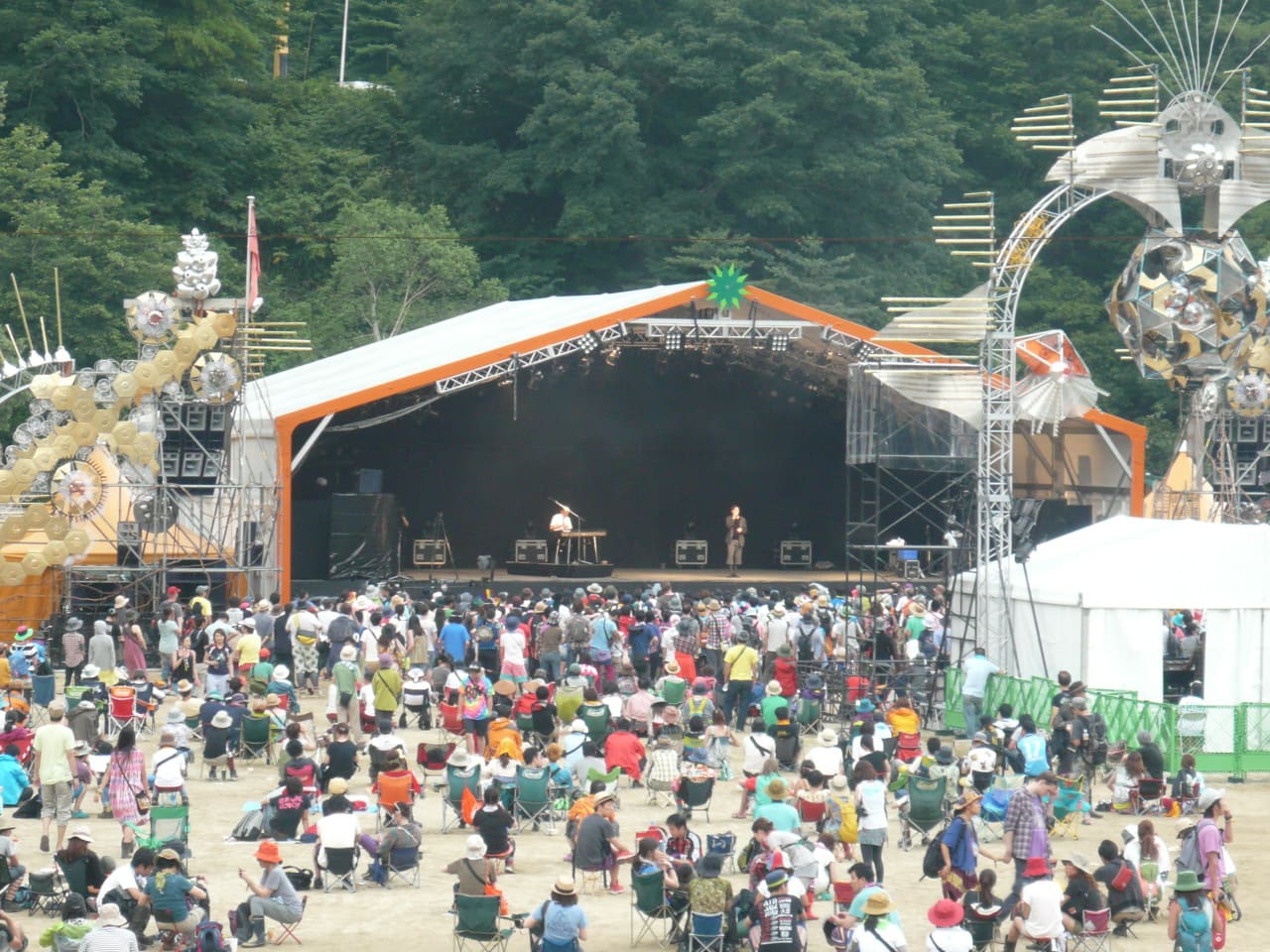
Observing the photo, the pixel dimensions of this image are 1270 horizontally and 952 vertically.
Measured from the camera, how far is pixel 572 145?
54.7 metres

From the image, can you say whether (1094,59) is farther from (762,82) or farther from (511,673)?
(511,673)

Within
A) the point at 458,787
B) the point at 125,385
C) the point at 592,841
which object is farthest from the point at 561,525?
the point at 592,841

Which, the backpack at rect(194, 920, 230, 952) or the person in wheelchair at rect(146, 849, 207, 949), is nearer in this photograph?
the backpack at rect(194, 920, 230, 952)

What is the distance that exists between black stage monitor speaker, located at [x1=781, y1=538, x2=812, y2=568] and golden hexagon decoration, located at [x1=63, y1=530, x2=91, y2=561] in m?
16.0

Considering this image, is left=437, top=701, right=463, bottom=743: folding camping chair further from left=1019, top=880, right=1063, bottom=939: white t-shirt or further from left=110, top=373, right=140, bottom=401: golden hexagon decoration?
left=110, top=373, right=140, bottom=401: golden hexagon decoration

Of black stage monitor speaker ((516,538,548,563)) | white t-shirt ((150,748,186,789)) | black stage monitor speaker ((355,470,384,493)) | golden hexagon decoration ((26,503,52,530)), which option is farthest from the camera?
black stage monitor speaker ((516,538,548,563))

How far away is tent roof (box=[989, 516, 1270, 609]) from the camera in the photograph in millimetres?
23078

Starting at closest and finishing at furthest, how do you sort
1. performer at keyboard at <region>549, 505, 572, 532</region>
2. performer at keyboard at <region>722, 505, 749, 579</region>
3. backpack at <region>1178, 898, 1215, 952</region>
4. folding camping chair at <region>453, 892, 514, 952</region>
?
backpack at <region>1178, 898, 1215, 952</region>, folding camping chair at <region>453, 892, 514, 952</region>, performer at keyboard at <region>549, 505, 572, 532</region>, performer at keyboard at <region>722, 505, 749, 579</region>

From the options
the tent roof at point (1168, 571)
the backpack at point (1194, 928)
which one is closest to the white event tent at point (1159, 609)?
the tent roof at point (1168, 571)

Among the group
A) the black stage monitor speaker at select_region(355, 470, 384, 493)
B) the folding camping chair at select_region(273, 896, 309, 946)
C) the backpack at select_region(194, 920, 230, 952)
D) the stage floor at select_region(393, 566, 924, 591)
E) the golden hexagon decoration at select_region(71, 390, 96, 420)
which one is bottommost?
the folding camping chair at select_region(273, 896, 309, 946)

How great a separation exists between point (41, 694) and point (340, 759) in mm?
6852

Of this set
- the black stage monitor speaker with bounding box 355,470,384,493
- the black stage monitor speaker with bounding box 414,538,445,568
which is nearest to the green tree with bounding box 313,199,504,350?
the black stage monitor speaker with bounding box 414,538,445,568

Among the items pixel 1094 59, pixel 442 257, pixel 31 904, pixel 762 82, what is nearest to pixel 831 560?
pixel 442 257

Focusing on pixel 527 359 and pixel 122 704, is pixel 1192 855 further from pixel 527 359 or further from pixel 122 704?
pixel 527 359
